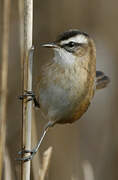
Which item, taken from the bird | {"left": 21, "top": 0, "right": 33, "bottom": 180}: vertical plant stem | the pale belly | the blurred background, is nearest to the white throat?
the bird

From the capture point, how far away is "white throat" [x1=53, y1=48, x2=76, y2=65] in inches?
80.1

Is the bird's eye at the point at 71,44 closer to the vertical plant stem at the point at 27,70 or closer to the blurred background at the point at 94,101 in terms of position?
the vertical plant stem at the point at 27,70

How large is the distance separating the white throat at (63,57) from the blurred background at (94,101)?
996 millimetres

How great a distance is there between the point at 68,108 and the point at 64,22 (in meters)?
1.24

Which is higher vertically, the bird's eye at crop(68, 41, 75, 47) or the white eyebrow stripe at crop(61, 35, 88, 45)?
the white eyebrow stripe at crop(61, 35, 88, 45)

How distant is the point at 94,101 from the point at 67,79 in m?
1.23

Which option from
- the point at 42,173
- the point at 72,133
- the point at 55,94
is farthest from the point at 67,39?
the point at 72,133

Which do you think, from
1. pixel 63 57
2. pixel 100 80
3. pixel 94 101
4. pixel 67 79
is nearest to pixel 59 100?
pixel 67 79

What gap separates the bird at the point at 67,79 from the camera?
206 centimetres

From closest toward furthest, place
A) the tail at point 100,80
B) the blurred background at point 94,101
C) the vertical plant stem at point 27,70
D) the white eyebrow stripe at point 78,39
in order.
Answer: the vertical plant stem at point 27,70 < the white eyebrow stripe at point 78,39 < the tail at point 100,80 < the blurred background at point 94,101

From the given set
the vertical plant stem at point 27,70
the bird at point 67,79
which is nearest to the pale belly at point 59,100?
the bird at point 67,79

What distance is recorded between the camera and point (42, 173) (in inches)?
72.9

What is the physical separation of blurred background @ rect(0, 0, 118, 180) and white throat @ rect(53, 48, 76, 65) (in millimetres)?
996

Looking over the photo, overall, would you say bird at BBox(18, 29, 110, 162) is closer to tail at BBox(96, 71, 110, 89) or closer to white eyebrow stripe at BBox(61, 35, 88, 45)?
white eyebrow stripe at BBox(61, 35, 88, 45)
